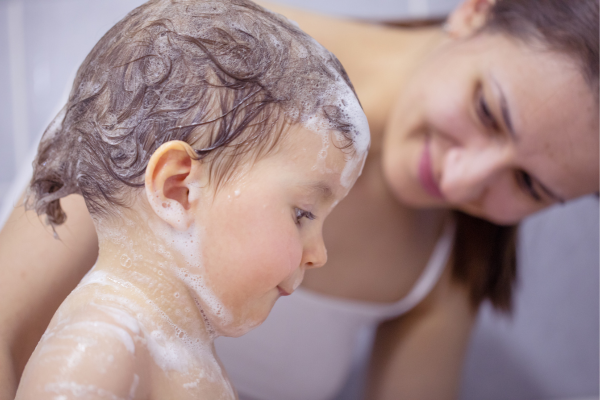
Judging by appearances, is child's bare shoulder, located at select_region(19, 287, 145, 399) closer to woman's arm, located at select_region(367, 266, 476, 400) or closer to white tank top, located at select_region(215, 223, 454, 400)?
white tank top, located at select_region(215, 223, 454, 400)

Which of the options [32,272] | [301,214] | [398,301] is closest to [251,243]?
[301,214]

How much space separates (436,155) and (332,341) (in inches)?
17.6

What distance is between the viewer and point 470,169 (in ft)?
2.25

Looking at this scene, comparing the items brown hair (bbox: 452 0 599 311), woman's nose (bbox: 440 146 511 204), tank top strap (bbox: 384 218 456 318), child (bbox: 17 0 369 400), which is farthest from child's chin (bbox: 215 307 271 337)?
tank top strap (bbox: 384 218 456 318)

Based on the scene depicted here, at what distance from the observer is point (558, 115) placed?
23.4 inches

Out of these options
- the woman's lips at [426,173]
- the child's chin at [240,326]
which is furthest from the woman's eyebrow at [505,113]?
the child's chin at [240,326]

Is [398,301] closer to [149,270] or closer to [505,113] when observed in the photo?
[505,113]

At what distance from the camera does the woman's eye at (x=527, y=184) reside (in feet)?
2.34

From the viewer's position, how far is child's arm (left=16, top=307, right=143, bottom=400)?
330 mm

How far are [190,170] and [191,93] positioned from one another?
59 mm

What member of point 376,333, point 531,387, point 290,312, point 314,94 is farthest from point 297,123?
point 531,387

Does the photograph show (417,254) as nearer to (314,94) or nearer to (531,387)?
(531,387)

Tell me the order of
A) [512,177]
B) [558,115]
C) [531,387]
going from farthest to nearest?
[531,387], [512,177], [558,115]

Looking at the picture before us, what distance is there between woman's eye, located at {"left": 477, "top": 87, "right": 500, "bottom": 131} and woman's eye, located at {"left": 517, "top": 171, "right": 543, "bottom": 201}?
0.10 meters
